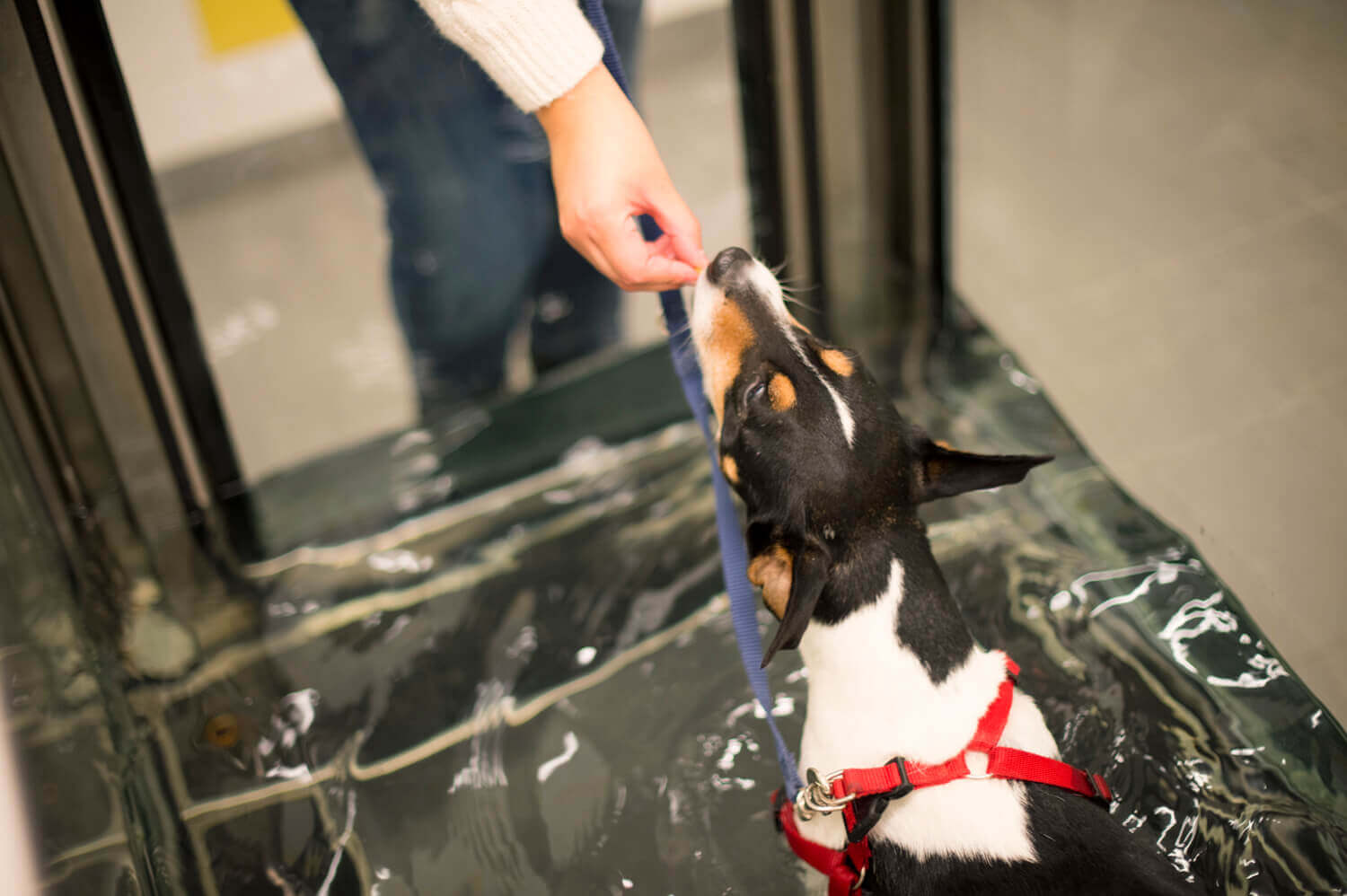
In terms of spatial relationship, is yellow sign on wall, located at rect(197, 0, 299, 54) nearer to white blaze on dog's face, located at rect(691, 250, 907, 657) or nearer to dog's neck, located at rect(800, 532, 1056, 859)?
white blaze on dog's face, located at rect(691, 250, 907, 657)

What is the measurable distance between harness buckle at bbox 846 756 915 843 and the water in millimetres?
290

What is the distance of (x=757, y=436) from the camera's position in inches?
47.1

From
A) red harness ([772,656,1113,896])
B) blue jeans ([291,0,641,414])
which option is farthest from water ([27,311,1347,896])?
blue jeans ([291,0,641,414])

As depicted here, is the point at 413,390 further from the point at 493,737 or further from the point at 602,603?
the point at 493,737

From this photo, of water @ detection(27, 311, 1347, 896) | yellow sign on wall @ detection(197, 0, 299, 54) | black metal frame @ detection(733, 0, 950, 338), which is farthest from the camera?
yellow sign on wall @ detection(197, 0, 299, 54)

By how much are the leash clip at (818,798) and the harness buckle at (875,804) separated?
17mm

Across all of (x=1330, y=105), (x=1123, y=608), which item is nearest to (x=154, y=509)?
(x=1123, y=608)

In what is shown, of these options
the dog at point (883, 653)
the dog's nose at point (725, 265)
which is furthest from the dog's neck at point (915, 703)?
the dog's nose at point (725, 265)

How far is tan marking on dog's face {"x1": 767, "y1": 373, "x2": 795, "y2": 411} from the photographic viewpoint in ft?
3.90

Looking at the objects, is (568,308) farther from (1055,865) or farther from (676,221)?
(1055,865)

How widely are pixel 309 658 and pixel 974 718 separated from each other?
3.35 ft

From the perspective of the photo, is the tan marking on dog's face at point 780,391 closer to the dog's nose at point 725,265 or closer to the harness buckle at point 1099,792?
the dog's nose at point 725,265

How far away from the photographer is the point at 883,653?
1.15 meters

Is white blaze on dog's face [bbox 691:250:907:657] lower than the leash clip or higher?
higher
